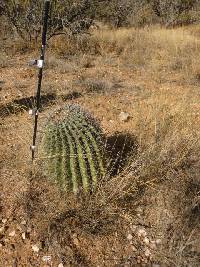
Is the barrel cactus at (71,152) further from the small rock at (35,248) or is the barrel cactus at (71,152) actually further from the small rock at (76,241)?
the small rock at (35,248)

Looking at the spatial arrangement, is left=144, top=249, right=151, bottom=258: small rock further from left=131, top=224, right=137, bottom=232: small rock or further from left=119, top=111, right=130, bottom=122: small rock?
left=119, top=111, right=130, bottom=122: small rock

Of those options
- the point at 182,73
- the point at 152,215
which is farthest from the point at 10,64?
the point at 152,215

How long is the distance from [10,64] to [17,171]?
4186 millimetres

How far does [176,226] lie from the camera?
3.03m

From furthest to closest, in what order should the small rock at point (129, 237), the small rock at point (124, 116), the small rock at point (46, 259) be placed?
the small rock at point (124, 116) < the small rock at point (129, 237) < the small rock at point (46, 259)

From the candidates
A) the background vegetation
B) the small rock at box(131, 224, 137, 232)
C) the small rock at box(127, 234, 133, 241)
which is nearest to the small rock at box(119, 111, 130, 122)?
the background vegetation

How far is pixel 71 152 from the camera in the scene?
296cm

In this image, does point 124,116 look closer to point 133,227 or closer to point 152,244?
point 133,227

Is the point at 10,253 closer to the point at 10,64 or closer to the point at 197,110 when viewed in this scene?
the point at 197,110

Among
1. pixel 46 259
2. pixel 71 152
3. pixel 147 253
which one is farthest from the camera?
pixel 71 152

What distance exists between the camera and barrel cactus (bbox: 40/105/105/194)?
299 cm

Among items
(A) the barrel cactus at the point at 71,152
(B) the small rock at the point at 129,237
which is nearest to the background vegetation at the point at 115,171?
(B) the small rock at the point at 129,237

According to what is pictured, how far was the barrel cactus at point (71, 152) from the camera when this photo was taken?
2.99 metres

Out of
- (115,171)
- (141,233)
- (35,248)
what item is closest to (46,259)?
(35,248)
